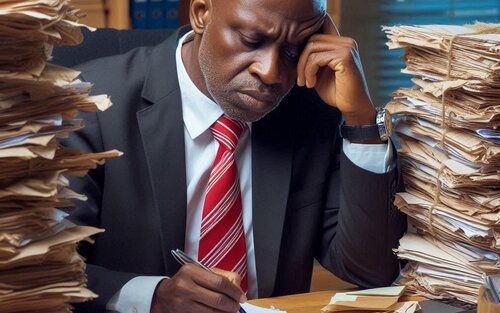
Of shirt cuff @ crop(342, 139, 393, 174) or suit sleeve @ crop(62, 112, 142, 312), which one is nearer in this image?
suit sleeve @ crop(62, 112, 142, 312)

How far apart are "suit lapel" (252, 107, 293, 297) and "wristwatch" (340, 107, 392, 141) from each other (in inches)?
6.4

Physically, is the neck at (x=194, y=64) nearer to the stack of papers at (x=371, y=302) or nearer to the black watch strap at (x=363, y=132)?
the black watch strap at (x=363, y=132)

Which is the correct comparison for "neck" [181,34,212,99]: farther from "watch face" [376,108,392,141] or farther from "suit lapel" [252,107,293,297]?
"watch face" [376,108,392,141]

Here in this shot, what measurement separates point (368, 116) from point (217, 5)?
357mm

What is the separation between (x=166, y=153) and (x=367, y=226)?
411mm

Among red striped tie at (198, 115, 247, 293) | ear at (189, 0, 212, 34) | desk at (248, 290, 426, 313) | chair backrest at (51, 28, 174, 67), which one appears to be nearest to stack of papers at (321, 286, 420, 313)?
desk at (248, 290, 426, 313)

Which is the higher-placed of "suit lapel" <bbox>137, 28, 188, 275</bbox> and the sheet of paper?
"suit lapel" <bbox>137, 28, 188, 275</bbox>

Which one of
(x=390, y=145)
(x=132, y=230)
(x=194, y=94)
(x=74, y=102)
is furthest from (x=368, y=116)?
(x=74, y=102)

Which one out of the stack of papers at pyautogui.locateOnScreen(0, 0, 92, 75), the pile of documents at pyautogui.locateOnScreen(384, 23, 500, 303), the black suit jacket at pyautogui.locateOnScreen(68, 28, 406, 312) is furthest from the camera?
the black suit jacket at pyautogui.locateOnScreen(68, 28, 406, 312)

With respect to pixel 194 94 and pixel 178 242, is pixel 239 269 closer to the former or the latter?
pixel 178 242

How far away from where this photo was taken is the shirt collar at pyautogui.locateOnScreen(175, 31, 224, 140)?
73.0 inches

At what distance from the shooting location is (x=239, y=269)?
183cm

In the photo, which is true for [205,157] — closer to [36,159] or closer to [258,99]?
[258,99]

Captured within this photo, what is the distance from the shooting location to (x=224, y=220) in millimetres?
1815
